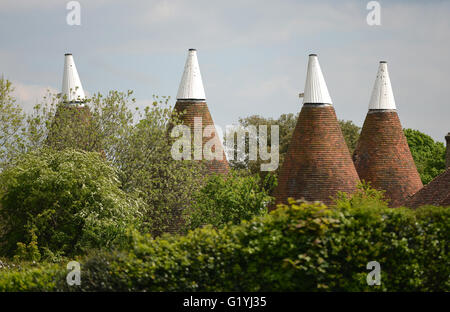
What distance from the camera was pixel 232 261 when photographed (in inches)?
404

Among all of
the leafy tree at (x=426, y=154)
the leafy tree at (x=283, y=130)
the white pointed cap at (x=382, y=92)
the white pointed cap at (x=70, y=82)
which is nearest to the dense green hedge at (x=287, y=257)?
the white pointed cap at (x=382, y=92)

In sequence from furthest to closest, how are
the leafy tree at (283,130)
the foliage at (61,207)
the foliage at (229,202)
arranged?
the leafy tree at (283,130) < the foliage at (61,207) < the foliage at (229,202)

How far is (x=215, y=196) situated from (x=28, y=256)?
15.9 ft

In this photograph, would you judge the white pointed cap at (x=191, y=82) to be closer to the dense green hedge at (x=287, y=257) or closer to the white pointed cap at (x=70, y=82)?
the white pointed cap at (x=70, y=82)

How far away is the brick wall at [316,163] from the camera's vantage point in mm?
20656

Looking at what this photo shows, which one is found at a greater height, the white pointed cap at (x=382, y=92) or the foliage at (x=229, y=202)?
the white pointed cap at (x=382, y=92)

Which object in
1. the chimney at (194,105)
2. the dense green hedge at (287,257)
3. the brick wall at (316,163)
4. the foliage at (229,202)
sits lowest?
the dense green hedge at (287,257)

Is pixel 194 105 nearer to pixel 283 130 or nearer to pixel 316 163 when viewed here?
pixel 316 163

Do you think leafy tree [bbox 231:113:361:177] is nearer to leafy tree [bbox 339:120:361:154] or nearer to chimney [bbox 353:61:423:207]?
leafy tree [bbox 339:120:361:154]

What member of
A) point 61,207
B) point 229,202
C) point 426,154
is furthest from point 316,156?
point 426,154

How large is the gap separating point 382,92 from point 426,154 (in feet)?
61.5

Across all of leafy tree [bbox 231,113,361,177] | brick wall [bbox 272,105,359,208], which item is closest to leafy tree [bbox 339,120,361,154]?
leafy tree [bbox 231,113,361,177]

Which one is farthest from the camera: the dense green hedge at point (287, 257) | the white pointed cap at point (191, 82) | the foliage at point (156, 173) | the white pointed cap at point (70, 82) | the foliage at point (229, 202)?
the white pointed cap at point (70, 82)

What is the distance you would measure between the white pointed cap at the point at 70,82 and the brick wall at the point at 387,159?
397 inches
